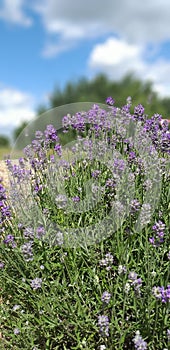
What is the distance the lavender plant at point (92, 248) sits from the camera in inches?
107

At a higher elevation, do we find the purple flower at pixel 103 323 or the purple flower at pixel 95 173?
the purple flower at pixel 95 173

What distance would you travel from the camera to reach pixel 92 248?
10.2 feet

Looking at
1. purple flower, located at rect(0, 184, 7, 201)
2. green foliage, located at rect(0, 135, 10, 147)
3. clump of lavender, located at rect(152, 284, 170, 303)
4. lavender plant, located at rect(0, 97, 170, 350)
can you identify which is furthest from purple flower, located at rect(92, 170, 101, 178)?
green foliage, located at rect(0, 135, 10, 147)

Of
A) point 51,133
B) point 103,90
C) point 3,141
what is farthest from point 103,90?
point 51,133

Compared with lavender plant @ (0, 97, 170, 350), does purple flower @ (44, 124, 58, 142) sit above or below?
above

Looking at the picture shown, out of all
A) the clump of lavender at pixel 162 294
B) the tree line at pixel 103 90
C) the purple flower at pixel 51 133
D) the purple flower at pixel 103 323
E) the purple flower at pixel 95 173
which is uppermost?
the tree line at pixel 103 90

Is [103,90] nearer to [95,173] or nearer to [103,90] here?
[103,90]

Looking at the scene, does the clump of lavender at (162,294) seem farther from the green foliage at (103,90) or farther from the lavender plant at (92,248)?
the green foliage at (103,90)

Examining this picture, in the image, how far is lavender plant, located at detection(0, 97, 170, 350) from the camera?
8.95 ft

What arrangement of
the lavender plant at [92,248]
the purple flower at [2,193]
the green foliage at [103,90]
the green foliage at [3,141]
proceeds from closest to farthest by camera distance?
the lavender plant at [92,248]
the purple flower at [2,193]
the green foliage at [3,141]
the green foliage at [103,90]

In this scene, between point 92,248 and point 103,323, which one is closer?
point 103,323

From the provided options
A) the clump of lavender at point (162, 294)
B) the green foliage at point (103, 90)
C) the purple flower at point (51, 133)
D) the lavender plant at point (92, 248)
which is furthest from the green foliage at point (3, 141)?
the clump of lavender at point (162, 294)

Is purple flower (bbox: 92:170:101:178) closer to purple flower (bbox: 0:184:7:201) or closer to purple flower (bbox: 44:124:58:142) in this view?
purple flower (bbox: 44:124:58:142)

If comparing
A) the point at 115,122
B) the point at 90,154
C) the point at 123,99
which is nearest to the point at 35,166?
the point at 90,154
